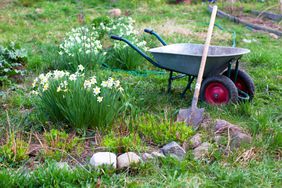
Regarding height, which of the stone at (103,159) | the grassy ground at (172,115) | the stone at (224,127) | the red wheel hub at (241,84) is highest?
the red wheel hub at (241,84)

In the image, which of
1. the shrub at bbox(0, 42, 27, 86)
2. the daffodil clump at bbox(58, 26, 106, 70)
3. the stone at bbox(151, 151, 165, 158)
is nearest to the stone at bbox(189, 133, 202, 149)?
the stone at bbox(151, 151, 165, 158)

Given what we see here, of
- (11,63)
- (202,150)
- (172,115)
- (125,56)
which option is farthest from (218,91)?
(11,63)

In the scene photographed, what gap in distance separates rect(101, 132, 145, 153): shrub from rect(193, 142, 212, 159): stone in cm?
40

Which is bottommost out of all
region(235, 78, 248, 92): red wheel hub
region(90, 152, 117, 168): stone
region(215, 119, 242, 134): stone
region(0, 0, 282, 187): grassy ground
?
region(0, 0, 282, 187): grassy ground

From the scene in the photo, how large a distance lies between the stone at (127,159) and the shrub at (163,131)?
42cm

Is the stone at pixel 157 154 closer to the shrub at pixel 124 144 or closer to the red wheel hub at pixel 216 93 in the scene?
the shrub at pixel 124 144

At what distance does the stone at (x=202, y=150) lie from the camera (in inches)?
117

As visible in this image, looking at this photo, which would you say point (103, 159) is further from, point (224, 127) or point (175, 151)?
point (224, 127)

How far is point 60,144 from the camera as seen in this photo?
3041 millimetres

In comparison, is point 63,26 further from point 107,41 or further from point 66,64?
point 66,64

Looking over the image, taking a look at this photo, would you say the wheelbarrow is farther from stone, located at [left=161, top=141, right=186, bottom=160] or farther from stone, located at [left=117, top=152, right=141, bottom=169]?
stone, located at [left=117, top=152, right=141, bottom=169]

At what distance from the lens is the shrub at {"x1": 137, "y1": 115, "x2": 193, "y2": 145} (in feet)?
10.6

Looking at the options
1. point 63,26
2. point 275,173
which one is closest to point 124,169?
point 275,173

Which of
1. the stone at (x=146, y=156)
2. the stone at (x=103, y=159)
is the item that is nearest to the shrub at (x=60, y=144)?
the stone at (x=103, y=159)
